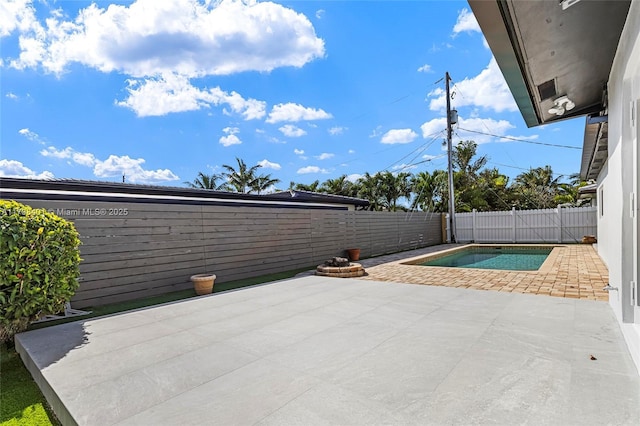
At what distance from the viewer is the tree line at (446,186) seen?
22.6m

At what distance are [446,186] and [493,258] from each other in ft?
35.7

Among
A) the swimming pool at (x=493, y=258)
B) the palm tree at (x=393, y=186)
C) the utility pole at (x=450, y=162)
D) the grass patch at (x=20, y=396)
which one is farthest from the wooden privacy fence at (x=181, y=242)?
the palm tree at (x=393, y=186)

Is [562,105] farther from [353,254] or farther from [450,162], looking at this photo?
[450,162]

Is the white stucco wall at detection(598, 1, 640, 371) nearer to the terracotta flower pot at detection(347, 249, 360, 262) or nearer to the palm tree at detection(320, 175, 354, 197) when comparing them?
the terracotta flower pot at detection(347, 249, 360, 262)

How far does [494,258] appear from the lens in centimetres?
1260

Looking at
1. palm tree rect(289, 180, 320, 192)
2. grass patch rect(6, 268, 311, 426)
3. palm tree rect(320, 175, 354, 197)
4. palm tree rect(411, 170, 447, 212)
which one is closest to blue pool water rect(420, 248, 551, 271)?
palm tree rect(411, 170, 447, 212)

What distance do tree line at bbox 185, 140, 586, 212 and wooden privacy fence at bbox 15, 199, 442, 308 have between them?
545 inches

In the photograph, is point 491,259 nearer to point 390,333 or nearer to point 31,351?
point 390,333

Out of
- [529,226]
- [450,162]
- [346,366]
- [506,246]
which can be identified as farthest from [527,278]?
[450,162]

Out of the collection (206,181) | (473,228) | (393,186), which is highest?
(206,181)

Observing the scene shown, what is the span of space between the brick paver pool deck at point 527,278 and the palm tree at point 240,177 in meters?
20.1

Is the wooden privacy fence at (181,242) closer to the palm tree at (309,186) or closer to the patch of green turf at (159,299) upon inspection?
Result: the patch of green turf at (159,299)

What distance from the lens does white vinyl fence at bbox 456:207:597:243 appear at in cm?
1473

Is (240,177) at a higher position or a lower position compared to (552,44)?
higher
